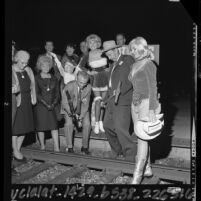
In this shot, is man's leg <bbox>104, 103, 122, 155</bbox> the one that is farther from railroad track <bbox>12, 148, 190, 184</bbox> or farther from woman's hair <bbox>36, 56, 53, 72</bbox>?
woman's hair <bbox>36, 56, 53, 72</bbox>

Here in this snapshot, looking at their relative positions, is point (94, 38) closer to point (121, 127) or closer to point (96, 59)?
point (96, 59)

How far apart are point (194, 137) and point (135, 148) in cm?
61

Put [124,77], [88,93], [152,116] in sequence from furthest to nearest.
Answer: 1. [88,93]
2. [124,77]
3. [152,116]

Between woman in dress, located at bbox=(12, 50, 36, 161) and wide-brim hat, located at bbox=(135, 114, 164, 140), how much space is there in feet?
3.82

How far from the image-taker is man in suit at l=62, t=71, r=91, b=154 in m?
3.78

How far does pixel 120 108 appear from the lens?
3660 millimetres

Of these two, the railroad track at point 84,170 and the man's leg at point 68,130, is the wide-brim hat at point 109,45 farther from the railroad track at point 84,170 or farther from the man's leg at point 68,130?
the railroad track at point 84,170

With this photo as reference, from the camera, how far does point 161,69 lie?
3586mm

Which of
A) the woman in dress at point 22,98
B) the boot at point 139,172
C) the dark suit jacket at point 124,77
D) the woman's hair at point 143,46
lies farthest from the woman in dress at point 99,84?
the woman in dress at point 22,98

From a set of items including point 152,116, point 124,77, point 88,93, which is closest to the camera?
point 152,116

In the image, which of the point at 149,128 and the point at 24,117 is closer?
the point at 149,128

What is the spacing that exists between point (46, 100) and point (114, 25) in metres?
1.08

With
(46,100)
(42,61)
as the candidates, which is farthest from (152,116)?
(42,61)

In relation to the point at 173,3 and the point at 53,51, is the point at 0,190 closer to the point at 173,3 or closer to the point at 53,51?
the point at 53,51
